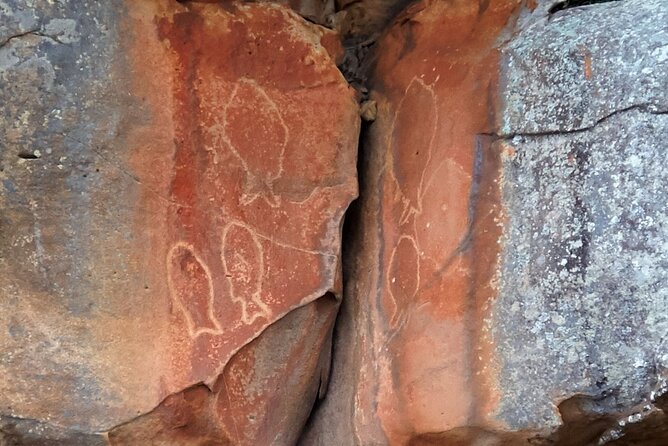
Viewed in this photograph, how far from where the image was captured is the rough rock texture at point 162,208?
1616 millimetres

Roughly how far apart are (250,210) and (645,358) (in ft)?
3.19

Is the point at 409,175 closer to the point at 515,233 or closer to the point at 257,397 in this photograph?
the point at 515,233

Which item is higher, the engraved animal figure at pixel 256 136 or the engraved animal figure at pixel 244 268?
the engraved animal figure at pixel 256 136

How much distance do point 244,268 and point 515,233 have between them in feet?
2.20

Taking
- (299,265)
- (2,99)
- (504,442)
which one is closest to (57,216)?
(2,99)

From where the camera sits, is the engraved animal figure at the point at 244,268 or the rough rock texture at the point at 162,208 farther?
the engraved animal figure at the point at 244,268

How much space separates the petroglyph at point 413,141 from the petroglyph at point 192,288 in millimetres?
535

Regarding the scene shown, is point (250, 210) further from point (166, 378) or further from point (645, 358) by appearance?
point (645, 358)

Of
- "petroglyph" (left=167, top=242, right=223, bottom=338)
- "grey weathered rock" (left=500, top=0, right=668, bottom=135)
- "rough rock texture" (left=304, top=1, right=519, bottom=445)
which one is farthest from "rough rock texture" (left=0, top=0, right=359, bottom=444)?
"grey weathered rock" (left=500, top=0, right=668, bottom=135)

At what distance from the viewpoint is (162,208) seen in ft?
5.74

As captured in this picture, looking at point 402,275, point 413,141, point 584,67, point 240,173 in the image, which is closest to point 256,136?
point 240,173

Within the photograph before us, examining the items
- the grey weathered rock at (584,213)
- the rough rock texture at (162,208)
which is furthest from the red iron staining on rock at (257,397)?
the grey weathered rock at (584,213)

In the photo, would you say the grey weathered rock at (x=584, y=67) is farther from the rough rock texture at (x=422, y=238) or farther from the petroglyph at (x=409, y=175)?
the petroglyph at (x=409, y=175)

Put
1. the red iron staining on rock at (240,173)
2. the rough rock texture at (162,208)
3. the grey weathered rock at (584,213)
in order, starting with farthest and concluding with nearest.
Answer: the red iron staining on rock at (240,173)
the rough rock texture at (162,208)
the grey weathered rock at (584,213)
